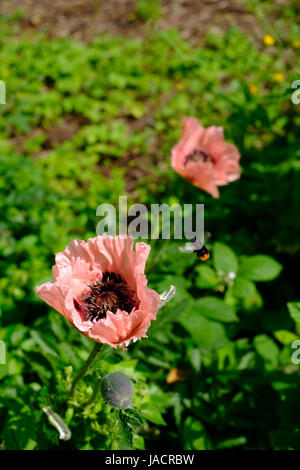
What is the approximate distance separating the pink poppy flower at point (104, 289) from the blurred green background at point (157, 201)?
304 mm

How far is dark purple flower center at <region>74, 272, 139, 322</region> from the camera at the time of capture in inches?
48.9

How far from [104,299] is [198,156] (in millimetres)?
983

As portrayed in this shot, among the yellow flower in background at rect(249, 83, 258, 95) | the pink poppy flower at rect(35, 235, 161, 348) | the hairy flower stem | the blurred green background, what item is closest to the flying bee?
the blurred green background

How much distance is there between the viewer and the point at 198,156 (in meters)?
1.98

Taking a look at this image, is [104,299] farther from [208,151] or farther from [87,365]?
[208,151]

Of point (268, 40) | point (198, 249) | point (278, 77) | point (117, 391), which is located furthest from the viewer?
point (268, 40)

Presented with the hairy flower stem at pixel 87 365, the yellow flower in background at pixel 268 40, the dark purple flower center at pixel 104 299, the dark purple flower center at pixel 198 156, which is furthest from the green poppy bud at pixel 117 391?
the yellow flower in background at pixel 268 40

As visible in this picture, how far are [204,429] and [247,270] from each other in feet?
2.45

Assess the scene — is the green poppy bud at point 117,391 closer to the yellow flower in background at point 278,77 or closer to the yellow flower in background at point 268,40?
the yellow flower in background at point 278,77

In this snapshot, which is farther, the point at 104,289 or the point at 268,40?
the point at 268,40

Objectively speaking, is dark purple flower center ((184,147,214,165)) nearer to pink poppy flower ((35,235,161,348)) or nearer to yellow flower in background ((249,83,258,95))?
pink poppy flower ((35,235,161,348))

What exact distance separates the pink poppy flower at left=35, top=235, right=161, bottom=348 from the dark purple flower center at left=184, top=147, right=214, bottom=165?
2.75 feet

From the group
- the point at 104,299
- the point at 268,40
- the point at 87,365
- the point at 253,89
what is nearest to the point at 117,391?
the point at 87,365

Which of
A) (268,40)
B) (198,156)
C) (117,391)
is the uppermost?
(268,40)
